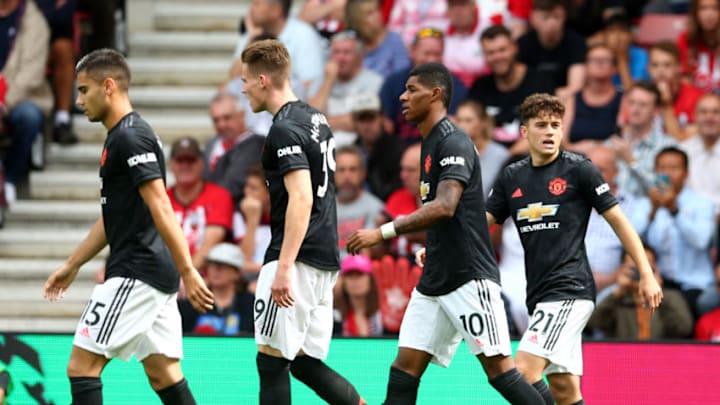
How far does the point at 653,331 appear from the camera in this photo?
11.0m

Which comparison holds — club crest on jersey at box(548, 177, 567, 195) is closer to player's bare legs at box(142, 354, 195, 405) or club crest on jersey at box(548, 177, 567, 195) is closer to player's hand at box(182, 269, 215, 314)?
player's hand at box(182, 269, 215, 314)

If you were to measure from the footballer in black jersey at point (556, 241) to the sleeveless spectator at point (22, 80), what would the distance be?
21.1ft

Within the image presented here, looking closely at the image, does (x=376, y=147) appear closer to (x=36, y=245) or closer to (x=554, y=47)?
(x=554, y=47)

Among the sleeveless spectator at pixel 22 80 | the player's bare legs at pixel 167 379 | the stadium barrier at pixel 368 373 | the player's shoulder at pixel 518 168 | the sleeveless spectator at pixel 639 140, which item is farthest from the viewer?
the sleeveless spectator at pixel 22 80

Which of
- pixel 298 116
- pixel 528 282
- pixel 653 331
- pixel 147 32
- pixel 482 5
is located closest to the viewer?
pixel 298 116

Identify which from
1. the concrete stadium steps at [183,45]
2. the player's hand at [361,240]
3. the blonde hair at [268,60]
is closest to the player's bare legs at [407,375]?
the player's hand at [361,240]

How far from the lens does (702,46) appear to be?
13.0 metres

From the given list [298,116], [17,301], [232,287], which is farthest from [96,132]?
[298,116]

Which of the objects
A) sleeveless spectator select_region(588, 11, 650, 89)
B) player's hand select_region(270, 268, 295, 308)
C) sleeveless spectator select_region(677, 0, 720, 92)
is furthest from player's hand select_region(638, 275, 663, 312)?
sleeveless spectator select_region(677, 0, 720, 92)

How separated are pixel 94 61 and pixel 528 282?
277cm

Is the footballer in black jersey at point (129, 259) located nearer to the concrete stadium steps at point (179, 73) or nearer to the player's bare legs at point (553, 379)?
the player's bare legs at point (553, 379)

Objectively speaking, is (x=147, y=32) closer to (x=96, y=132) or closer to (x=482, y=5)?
(x=96, y=132)

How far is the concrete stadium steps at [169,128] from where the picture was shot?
1423 cm

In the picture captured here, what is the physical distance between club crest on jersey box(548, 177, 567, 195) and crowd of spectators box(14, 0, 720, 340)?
3.10 meters
